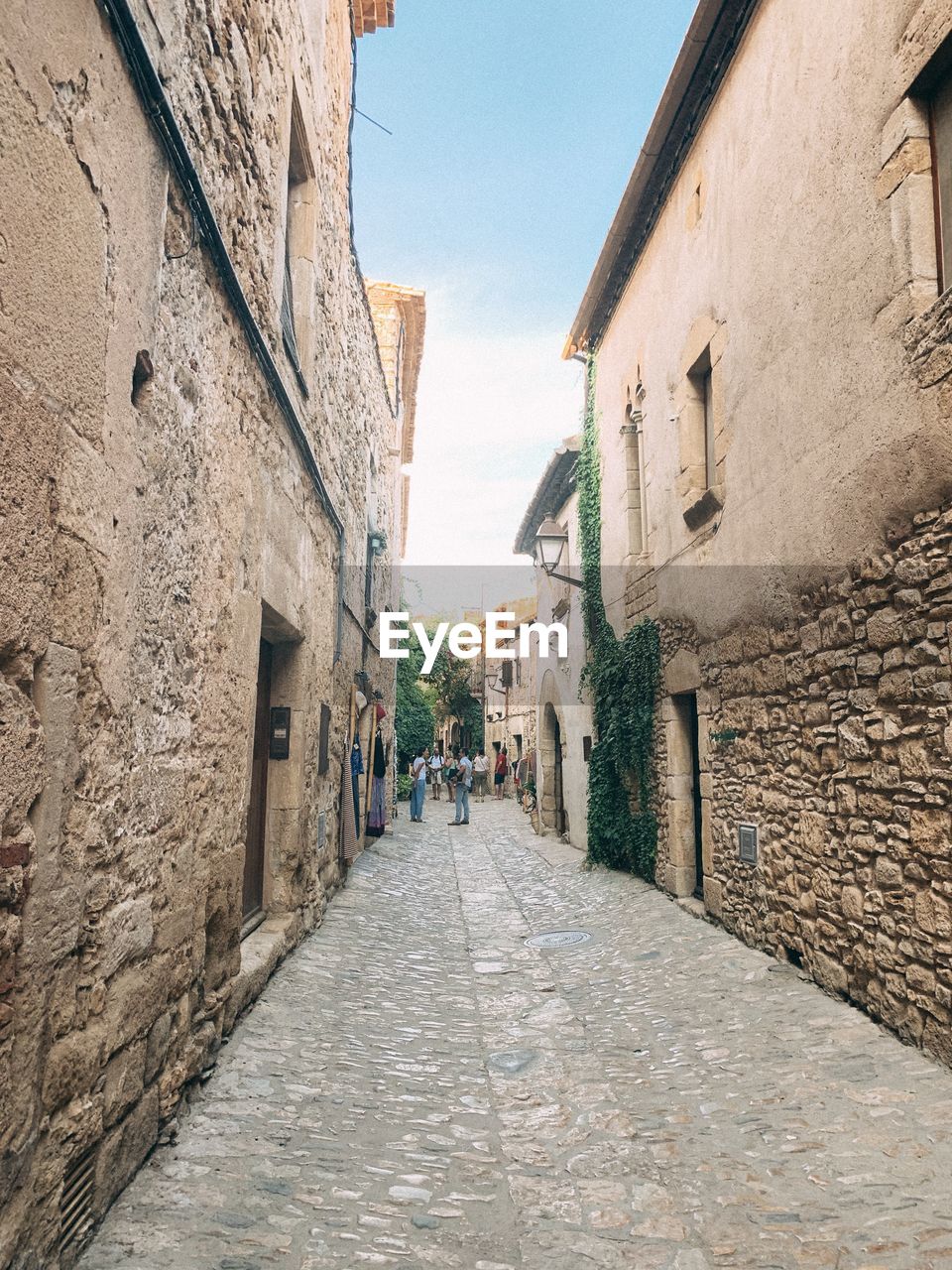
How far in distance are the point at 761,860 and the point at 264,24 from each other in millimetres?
5212

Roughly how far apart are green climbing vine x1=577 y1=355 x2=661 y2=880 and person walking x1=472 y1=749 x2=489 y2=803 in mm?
13117

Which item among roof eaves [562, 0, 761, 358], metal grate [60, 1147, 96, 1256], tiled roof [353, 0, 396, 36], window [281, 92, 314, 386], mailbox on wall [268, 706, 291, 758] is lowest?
metal grate [60, 1147, 96, 1256]

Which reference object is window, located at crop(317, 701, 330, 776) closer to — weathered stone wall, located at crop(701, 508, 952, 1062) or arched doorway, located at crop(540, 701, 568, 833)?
weathered stone wall, located at crop(701, 508, 952, 1062)

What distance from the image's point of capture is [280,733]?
557 cm

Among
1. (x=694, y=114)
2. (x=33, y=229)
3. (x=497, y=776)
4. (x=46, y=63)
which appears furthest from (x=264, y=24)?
(x=497, y=776)

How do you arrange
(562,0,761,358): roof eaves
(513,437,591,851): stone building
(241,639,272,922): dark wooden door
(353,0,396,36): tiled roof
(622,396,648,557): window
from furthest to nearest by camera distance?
(513,437,591,851): stone building < (353,0,396,36): tiled roof < (622,396,648,557): window < (562,0,761,358): roof eaves < (241,639,272,922): dark wooden door

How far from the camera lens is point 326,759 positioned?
6.78 m

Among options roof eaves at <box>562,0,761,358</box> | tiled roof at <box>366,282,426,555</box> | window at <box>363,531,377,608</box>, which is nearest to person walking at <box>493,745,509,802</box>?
tiled roof at <box>366,282,426,555</box>

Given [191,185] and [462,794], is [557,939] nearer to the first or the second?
[191,185]

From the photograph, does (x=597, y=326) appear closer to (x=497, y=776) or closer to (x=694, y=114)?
(x=694, y=114)

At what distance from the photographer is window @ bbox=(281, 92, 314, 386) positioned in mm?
5418

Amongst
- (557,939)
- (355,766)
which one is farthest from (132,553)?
(355,766)

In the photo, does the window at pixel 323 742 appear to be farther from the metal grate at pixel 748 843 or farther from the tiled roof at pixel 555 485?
the tiled roof at pixel 555 485

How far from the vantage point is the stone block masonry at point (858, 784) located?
3600 millimetres
